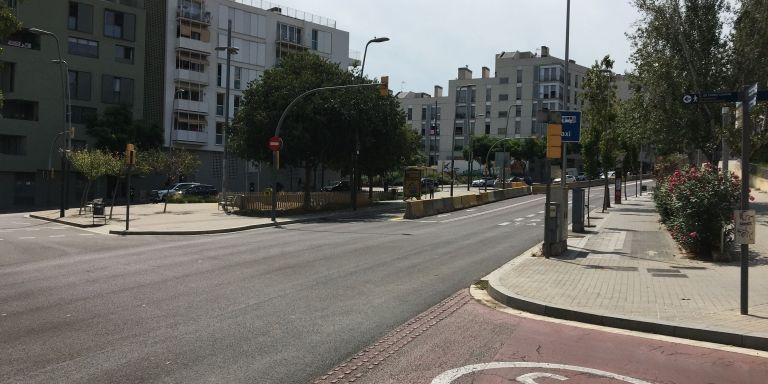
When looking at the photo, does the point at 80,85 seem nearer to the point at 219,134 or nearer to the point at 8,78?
the point at 8,78

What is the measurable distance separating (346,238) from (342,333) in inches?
490

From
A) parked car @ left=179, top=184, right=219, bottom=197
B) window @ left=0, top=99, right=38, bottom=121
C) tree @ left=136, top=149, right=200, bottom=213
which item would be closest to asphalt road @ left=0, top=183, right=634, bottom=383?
parked car @ left=179, top=184, right=219, bottom=197

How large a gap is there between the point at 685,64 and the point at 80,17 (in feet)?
151

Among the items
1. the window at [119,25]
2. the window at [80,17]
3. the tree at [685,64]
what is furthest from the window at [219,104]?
the tree at [685,64]

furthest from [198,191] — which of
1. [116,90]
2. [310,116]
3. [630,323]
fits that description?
[630,323]

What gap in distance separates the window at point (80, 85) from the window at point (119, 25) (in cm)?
428

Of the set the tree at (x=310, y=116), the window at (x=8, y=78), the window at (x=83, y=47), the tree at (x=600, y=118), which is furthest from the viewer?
the window at (x=83, y=47)

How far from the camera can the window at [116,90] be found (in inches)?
2084

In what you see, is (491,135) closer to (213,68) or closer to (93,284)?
(213,68)

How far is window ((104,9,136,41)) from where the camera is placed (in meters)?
Result: 53.3

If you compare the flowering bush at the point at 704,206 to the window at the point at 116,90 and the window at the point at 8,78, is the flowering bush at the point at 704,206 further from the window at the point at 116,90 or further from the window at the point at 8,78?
the window at the point at 116,90

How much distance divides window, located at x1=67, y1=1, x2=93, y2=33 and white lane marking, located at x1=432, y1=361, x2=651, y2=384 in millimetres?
54191

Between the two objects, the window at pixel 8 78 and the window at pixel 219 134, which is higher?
the window at pixel 8 78

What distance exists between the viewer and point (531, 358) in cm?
616
